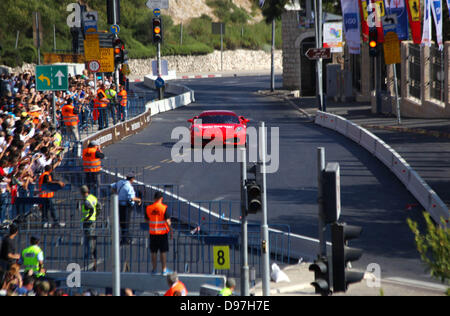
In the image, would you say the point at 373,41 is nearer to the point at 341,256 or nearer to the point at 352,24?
the point at 352,24

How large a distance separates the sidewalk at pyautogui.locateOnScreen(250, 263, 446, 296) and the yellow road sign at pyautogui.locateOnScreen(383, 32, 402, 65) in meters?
17.7

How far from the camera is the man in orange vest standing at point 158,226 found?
15.2m

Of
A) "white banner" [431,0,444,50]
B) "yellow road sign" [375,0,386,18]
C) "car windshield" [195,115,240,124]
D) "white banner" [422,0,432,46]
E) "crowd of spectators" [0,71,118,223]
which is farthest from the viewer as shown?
"yellow road sign" [375,0,386,18]

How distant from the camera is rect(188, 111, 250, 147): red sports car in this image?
1146 inches

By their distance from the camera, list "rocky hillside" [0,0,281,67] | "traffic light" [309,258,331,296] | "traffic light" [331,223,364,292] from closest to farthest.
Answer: "traffic light" [331,223,364,292] → "traffic light" [309,258,331,296] → "rocky hillside" [0,0,281,67]

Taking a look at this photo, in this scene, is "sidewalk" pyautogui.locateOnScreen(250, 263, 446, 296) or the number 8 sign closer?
"sidewalk" pyautogui.locateOnScreen(250, 263, 446, 296)

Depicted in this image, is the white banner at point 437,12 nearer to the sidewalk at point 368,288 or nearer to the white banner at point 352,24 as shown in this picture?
the white banner at point 352,24

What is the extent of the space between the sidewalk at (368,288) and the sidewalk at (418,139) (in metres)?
5.55

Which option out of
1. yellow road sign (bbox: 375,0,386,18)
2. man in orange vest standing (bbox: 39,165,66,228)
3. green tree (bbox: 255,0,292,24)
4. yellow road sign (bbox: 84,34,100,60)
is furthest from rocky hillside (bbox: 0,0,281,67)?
man in orange vest standing (bbox: 39,165,66,228)

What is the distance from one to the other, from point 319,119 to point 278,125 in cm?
202

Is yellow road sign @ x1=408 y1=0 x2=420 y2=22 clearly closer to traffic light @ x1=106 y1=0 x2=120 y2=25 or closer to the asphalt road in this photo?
the asphalt road

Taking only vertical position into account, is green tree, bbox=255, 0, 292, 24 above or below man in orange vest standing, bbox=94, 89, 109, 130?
above

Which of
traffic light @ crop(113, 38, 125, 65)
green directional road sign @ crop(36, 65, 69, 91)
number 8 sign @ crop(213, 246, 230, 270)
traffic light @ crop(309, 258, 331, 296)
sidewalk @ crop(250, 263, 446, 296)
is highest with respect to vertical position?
traffic light @ crop(113, 38, 125, 65)

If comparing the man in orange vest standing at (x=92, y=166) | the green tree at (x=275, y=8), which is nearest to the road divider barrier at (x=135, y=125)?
the man in orange vest standing at (x=92, y=166)
